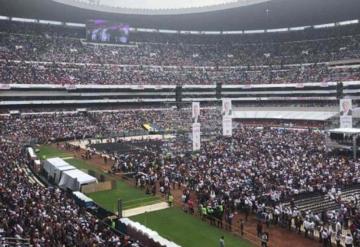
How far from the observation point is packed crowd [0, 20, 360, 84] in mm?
66375

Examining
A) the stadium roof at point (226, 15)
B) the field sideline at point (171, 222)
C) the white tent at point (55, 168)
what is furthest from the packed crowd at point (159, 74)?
the field sideline at point (171, 222)

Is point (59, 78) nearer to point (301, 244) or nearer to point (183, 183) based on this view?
point (183, 183)

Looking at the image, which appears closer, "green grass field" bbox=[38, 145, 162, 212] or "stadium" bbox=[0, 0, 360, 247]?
"stadium" bbox=[0, 0, 360, 247]

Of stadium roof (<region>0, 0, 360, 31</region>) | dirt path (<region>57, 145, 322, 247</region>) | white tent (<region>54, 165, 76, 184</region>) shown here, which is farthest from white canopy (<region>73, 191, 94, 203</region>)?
stadium roof (<region>0, 0, 360, 31</region>)

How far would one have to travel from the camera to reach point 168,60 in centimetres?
8300

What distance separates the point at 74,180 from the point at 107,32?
185 feet

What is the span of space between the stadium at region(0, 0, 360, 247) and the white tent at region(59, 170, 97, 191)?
0.44ft

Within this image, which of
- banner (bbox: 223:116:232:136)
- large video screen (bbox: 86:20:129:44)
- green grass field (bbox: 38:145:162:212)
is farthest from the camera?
large video screen (bbox: 86:20:129:44)

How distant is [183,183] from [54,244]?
14783 millimetres

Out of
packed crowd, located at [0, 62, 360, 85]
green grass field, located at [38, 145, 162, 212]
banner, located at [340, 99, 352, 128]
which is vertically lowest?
green grass field, located at [38, 145, 162, 212]

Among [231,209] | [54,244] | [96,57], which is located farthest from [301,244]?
[96,57]

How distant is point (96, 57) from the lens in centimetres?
7544

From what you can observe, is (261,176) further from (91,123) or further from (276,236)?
(91,123)

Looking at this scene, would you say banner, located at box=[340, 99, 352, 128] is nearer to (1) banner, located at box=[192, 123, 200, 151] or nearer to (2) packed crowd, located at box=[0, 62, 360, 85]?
(1) banner, located at box=[192, 123, 200, 151]
